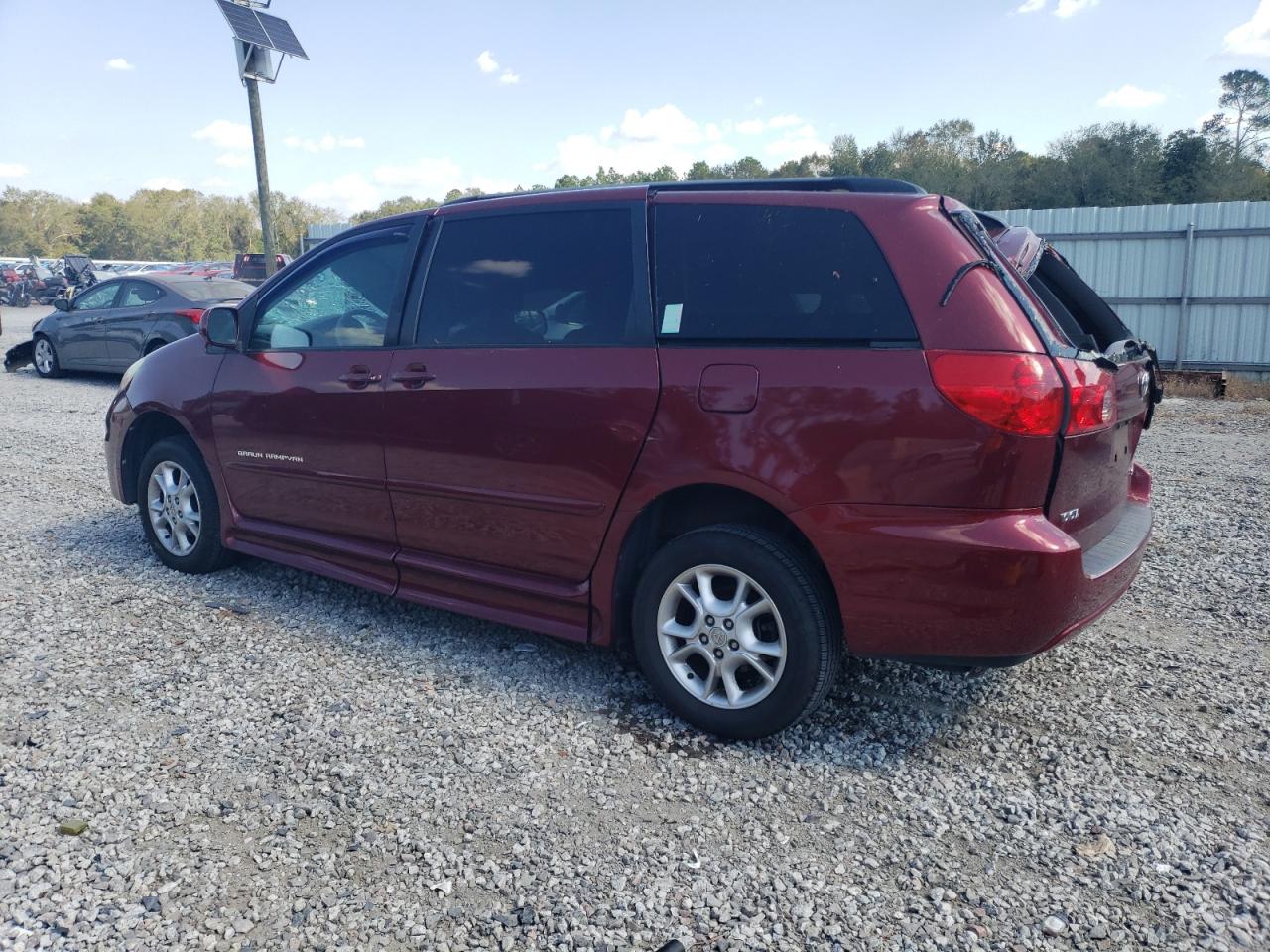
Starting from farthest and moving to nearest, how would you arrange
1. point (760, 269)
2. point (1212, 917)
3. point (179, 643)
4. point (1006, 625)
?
1. point (179, 643)
2. point (760, 269)
3. point (1006, 625)
4. point (1212, 917)

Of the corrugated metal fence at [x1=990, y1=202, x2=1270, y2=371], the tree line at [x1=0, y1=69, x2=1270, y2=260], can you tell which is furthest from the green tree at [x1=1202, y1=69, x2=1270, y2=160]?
the corrugated metal fence at [x1=990, y1=202, x2=1270, y2=371]

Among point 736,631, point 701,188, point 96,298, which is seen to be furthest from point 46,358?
point 736,631

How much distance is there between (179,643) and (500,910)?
243 cm

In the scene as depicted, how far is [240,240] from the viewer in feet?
298

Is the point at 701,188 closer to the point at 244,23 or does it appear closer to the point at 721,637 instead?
the point at 721,637

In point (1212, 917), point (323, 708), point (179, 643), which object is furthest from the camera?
point (179, 643)

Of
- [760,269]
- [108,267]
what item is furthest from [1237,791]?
[108,267]

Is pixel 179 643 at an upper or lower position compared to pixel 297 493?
lower

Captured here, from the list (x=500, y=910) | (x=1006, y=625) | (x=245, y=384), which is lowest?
(x=500, y=910)

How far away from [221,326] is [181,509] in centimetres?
105

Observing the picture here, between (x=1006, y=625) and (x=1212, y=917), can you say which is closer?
(x=1212, y=917)

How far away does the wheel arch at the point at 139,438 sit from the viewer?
5285mm

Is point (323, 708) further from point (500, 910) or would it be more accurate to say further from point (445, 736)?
point (500, 910)

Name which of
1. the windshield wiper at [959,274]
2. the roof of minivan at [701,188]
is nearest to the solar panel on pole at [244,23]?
the roof of minivan at [701,188]
